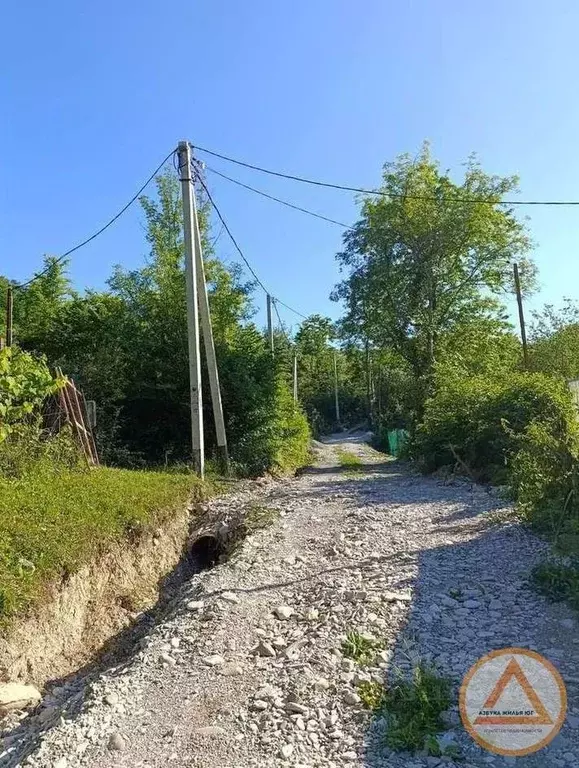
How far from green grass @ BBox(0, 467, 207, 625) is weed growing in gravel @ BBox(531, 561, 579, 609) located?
4.09m

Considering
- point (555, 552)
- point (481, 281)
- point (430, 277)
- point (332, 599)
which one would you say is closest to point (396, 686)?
point (332, 599)

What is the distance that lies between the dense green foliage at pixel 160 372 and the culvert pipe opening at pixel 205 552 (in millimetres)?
4947

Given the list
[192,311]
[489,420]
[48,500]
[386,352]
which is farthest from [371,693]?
[386,352]

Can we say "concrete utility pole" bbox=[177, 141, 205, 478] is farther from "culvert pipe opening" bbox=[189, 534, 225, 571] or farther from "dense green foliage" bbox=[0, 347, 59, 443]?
"dense green foliage" bbox=[0, 347, 59, 443]

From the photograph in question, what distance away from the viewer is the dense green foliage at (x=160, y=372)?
13609 mm

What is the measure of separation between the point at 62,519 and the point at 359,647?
3.61 metres

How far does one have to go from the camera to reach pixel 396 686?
130 inches

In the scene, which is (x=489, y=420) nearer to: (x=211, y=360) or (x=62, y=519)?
(x=211, y=360)

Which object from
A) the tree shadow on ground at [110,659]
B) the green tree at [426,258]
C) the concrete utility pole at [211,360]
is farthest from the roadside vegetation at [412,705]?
the green tree at [426,258]

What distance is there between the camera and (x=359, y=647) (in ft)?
12.6

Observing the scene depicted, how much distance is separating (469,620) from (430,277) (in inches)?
757

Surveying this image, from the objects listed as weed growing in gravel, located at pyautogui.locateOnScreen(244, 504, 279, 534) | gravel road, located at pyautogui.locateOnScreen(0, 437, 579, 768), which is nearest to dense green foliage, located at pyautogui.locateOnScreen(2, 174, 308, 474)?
weed growing in gravel, located at pyautogui.locateOnScreen(244, 504, 279, 534)

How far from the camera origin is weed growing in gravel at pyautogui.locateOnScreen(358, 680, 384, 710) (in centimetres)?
317

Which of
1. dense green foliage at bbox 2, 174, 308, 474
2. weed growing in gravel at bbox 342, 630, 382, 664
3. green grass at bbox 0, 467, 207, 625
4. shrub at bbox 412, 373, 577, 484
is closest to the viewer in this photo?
weed growing in gravel at bbox 342, 630, 382, 664
